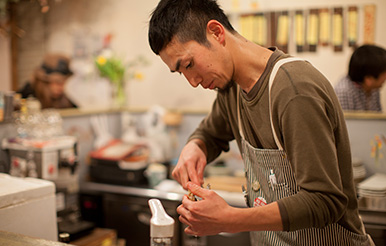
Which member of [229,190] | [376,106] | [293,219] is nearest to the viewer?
[293,219]

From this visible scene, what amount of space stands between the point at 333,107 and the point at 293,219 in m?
0.33

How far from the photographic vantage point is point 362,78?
3.20 metres

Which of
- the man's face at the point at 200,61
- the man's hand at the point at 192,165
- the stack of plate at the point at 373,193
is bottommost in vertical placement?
the stack of plate at the point at 373,193

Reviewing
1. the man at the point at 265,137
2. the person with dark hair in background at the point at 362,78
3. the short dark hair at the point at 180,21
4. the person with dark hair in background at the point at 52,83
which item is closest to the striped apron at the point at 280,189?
the man at the point at 265,137

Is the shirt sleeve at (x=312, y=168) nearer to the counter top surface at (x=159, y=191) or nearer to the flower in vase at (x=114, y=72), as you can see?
the counter top surface at (x=159, y=191)

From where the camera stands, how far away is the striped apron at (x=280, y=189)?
1.26 metres

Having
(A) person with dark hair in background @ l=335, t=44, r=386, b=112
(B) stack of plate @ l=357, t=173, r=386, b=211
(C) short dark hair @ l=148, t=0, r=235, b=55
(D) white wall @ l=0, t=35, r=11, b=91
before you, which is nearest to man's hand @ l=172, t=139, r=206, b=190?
(C) short dark hair @ l=148, t=0, r=235, b=55

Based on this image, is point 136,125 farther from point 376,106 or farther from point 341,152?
point 341,152

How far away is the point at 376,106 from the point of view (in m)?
3.52

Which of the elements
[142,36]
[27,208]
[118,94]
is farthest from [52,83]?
[27,208]

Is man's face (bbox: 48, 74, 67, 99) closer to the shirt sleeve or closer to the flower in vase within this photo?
the flower in vase

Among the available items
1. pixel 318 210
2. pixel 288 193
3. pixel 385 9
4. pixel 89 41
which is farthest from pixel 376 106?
pixel 89 41

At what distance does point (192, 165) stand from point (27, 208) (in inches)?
25.2

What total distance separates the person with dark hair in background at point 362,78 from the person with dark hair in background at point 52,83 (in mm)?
3748
